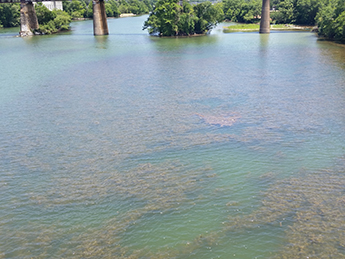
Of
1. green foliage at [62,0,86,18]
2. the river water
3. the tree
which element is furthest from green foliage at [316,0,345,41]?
green foliage at [62,0,86,18]

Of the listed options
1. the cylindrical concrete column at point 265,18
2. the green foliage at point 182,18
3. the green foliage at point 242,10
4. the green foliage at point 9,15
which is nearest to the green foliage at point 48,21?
the green foliage at point 9,15

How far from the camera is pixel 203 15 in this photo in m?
72.4

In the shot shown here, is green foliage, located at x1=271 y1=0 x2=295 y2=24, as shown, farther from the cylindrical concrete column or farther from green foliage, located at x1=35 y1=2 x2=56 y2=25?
green foliage, located at x1=35 y1=2 x2=56 y2=25

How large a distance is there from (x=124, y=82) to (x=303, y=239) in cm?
2376

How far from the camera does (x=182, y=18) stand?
228 feet

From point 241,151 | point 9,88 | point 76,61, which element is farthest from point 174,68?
point 241,151

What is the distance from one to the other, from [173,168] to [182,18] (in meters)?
60.3

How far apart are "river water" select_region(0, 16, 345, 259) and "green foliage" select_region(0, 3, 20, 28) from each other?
8025 centimetres

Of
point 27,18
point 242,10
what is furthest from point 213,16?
A: point 242,10

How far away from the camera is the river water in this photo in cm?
1012

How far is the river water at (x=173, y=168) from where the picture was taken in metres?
10.1

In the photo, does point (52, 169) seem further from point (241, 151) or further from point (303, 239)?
point (303, 239)

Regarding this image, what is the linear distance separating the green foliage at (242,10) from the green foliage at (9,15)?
240 feet

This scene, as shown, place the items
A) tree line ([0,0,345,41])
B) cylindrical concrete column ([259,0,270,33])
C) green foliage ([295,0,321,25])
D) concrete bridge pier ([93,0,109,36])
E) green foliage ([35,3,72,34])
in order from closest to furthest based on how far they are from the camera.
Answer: tree line ([0,0,345,41]), concrete bridge pier ([93,0,109,36]), cylindrical concrete column ([259,0,270,33]), green foliage ([35,3,72,34]), green foliage ([295,0,321,25])
